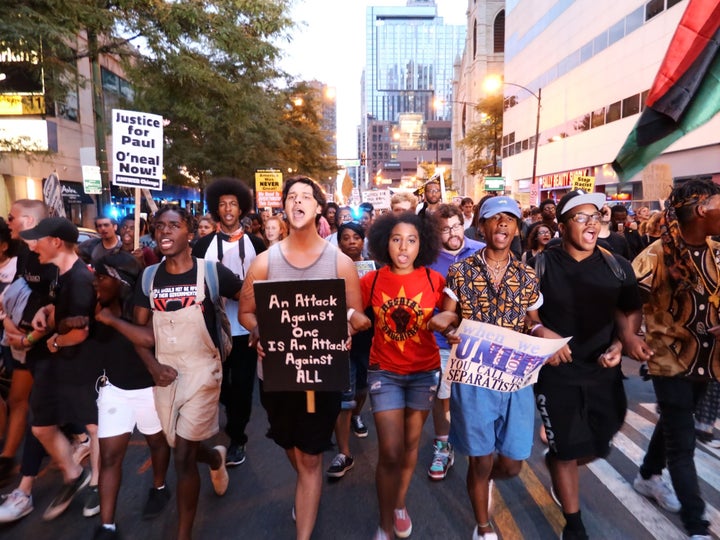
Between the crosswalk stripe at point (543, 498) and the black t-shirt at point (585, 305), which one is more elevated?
the black t-shirt at point (585, 305)

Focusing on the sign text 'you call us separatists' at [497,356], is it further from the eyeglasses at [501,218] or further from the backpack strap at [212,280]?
the backpack strap at [212,280]

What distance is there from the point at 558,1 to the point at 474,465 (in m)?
39.1

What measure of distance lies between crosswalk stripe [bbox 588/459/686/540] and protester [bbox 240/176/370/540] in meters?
2.16

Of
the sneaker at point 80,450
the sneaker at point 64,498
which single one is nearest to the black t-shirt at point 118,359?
the sneaker at point 64,498

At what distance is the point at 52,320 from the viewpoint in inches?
135

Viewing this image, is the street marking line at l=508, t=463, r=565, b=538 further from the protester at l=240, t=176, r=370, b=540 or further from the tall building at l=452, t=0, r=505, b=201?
the tall building at l=452, t=0, r=505, b=201

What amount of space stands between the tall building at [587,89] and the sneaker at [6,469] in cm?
1769

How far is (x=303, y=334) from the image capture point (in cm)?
287

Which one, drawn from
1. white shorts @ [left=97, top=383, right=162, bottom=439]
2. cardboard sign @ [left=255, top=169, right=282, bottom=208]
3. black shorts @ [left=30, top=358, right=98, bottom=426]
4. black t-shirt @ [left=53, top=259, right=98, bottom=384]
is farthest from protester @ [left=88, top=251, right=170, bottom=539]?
cardboard sign @ [left=255, top=169, right=282, bottom=208]

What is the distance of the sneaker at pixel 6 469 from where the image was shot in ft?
13.0

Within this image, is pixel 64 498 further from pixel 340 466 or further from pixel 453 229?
pixel 453 229

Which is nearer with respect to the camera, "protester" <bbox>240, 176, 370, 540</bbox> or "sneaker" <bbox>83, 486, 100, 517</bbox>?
"protester" <bbox>240, 176, 370, 540</bbox>

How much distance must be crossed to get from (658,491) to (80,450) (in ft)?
14.3

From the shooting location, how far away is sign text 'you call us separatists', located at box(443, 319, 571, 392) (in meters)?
2.81
